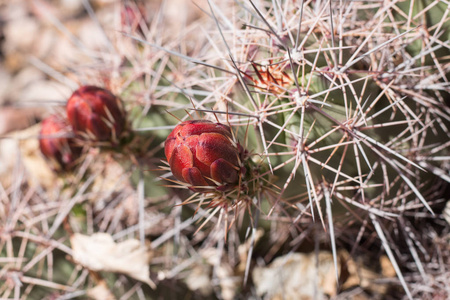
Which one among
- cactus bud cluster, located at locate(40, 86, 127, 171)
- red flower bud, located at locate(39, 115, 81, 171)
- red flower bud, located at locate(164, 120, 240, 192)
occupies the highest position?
red flower bud, located at locate(164, 120, 240, 192)

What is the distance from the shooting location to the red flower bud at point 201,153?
2.80 feet

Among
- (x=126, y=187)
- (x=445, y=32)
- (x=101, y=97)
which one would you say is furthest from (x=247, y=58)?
(x=126, y=187)

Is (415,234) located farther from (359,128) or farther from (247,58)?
(247,58)

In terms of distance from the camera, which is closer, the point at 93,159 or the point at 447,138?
the point at 447,138

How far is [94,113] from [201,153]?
18.4 inches

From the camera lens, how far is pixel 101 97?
1.22 meters

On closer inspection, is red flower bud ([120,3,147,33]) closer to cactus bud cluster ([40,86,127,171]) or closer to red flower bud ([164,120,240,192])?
cactus bud cluster ([40,86,127,171])

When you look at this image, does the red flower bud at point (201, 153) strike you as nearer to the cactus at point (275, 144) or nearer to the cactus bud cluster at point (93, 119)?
the cactus at point (275, 144)

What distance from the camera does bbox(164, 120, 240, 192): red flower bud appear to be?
85 centimetres

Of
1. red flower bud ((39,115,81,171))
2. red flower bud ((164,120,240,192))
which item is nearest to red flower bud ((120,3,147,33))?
red flower bud ((39,115,81,171))

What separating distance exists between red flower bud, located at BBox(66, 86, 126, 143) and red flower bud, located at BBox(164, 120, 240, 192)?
0.41m

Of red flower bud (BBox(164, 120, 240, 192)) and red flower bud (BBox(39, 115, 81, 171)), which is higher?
red flower bud (BBox(164, 120, 240, 192))

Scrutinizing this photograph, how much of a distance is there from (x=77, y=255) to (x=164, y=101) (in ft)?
1.81

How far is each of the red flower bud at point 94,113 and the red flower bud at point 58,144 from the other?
0.55ft
